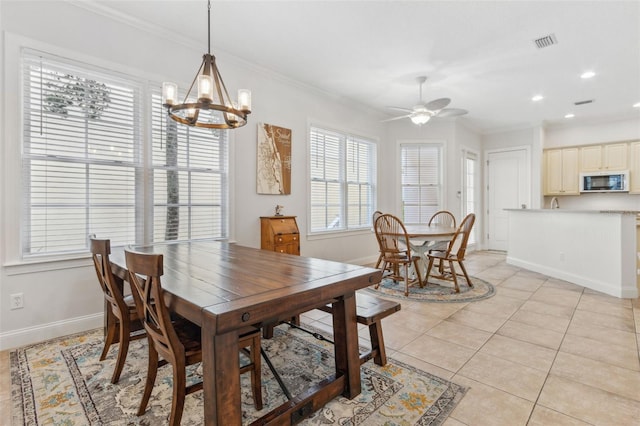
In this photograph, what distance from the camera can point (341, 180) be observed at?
Answer: 17.3 feet

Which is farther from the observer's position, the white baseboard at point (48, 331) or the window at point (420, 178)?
the window at point (420, 178)

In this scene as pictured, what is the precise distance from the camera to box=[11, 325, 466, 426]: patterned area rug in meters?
1.61

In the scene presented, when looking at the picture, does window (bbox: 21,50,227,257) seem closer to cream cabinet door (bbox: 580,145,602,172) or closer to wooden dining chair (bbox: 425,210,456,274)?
wooden dining chair (bbox: 425,210,456,274)

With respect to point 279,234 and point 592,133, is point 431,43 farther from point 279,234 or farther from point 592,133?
point 592,133

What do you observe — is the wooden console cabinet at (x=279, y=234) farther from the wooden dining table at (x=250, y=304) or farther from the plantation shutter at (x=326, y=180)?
the wooden dining table at (x=250, y=304)

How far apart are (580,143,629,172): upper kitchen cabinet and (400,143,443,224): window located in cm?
295

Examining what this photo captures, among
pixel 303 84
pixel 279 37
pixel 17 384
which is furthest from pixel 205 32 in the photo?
pixel 17 384

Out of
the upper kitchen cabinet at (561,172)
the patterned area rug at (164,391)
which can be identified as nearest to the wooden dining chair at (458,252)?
the patterned area rug at (164,391)

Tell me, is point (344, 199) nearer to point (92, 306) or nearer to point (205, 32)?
point (205, 32)

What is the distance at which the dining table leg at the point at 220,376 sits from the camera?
3.91 feet

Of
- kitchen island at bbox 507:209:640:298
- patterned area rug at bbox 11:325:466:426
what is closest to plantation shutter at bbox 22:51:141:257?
patterned area rug at bbox 11:325:466:426

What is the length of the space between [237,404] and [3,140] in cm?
272

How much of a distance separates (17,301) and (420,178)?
236 inches

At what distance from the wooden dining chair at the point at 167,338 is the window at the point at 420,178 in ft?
16.8
